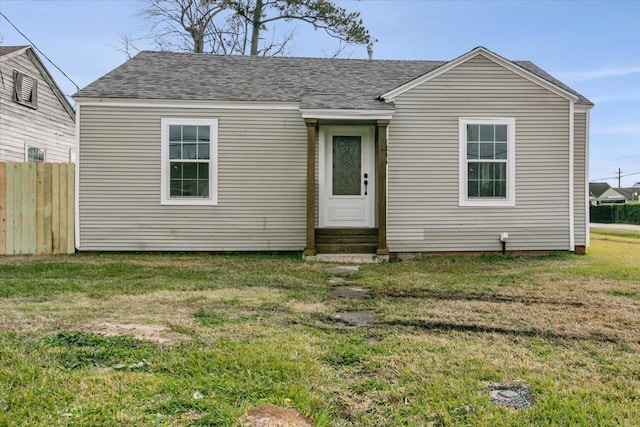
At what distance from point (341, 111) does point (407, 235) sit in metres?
2.67

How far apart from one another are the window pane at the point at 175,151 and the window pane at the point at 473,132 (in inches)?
221

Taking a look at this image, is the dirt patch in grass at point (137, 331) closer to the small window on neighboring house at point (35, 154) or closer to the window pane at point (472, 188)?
the window pane at point (472, 188)

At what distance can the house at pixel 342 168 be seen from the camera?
8750 millimetres

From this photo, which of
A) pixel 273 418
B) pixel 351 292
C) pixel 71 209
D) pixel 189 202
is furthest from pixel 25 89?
pixel 273 418

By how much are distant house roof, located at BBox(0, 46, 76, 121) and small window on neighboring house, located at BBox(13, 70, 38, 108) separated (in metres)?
0.56

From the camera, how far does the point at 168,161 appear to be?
350 inches

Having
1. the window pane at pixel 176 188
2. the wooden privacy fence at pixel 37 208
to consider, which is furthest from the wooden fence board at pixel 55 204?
the window pane at pixel 176 188

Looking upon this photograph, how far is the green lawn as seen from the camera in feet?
7.08

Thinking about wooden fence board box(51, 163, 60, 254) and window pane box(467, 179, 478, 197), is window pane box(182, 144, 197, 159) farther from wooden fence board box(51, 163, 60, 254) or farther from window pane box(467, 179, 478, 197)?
window pane box(467, 179, 478, 197)

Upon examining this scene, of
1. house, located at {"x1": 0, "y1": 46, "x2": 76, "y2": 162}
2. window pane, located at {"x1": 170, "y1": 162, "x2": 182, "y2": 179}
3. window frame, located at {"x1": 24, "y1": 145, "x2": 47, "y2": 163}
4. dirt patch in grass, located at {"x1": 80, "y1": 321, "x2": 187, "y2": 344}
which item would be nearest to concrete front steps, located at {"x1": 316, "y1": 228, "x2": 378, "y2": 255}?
window pane, located at {"x1": 170, "y1": 162, "x2": 182, "y2": 179}

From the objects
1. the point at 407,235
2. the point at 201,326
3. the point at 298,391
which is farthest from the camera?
the point at 407,235

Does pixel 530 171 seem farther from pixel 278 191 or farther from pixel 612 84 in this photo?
pixel 612 84

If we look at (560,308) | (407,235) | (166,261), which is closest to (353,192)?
(407,235)

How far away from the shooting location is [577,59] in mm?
19109
